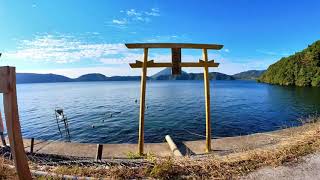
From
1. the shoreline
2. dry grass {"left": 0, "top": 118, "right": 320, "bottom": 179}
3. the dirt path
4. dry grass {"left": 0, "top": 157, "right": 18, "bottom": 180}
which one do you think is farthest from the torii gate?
the dirt path

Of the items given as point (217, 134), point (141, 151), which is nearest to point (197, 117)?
point (217, 134)

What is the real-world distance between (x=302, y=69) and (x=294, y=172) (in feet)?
366

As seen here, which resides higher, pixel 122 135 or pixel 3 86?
pixel 3 86

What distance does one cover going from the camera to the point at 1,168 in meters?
4.92

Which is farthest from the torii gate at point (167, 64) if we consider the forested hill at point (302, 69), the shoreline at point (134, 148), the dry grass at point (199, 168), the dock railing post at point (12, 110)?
the forested hill at point (302, 69)

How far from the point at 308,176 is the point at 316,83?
100419mm

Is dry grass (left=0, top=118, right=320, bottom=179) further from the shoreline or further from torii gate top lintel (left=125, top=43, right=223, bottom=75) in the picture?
the shoreline

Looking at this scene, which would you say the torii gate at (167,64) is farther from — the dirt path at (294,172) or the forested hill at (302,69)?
the forested hill at (302,69)

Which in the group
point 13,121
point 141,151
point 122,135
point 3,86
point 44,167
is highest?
point 3,86

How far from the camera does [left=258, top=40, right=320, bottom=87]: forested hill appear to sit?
97.2 m

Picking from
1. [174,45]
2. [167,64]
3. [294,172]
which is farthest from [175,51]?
[294,172]

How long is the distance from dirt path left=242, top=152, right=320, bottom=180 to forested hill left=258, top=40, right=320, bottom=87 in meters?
99.6

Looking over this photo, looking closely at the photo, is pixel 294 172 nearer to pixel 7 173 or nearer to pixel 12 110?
pixel 12 110

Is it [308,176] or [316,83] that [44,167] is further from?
[316,83]
